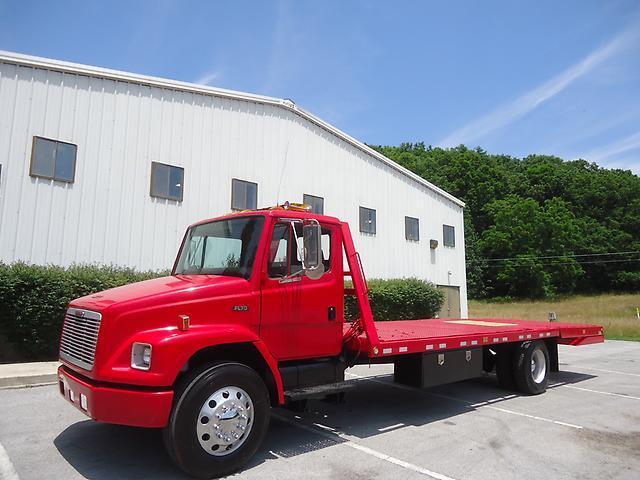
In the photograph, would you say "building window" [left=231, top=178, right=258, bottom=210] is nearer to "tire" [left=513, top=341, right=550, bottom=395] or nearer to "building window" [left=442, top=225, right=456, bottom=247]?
"tire" [left=513, top=341, right=550, bottom=395]

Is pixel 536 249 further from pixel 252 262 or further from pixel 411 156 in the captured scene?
pixel 252 262

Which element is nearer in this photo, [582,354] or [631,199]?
[582,354]

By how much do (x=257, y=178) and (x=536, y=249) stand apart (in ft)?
174

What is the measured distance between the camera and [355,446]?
5234 mm

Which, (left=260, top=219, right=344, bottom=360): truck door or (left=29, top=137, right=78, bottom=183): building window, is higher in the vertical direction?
(left=29, top=137, right=78, bottom=183): building window

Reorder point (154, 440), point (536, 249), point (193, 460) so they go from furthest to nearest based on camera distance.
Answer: point (536, 249) → point (154, 440) → point (193, 460)

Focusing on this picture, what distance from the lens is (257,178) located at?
1666cm

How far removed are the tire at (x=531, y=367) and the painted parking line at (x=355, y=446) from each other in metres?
3.99

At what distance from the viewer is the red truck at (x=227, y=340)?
13.5 ft

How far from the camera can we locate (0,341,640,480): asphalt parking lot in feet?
14.8

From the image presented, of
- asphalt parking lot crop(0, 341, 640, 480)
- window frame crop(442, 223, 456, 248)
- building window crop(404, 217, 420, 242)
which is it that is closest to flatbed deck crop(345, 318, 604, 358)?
asphalt parking lot crop(0, 341, 640, 480)

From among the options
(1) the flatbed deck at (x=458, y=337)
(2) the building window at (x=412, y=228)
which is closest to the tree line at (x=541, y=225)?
(2) the building window at (x=412, y=228)

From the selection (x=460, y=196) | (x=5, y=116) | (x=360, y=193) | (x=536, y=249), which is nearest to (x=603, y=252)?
(x=536, y=249)

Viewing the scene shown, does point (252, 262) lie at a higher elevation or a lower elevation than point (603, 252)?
lower
